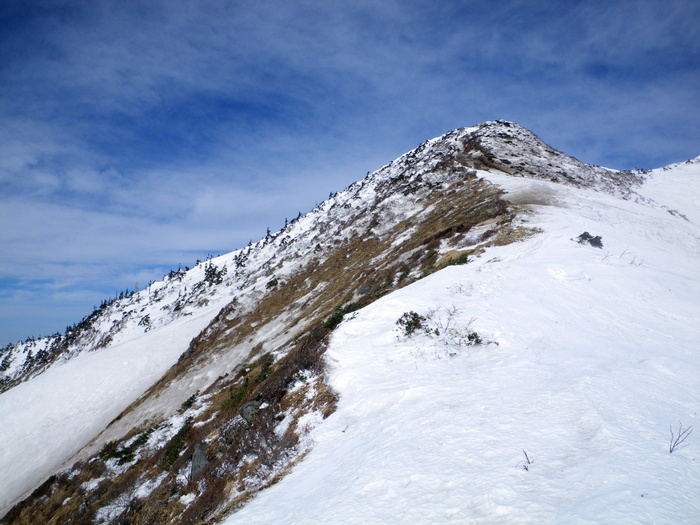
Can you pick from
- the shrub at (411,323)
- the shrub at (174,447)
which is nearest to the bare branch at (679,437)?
the shrub at (411,323)

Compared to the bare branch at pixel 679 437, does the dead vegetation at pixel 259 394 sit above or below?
above

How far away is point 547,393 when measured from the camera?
22.8ft

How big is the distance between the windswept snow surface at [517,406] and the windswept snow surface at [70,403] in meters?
32.4

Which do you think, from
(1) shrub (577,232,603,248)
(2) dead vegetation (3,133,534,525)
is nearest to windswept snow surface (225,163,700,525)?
(2) dead vegetation (3,133,534,525)

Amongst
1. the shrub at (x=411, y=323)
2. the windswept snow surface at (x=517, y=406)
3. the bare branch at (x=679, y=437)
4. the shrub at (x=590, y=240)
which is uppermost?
the shrub at (x=590, y=240)

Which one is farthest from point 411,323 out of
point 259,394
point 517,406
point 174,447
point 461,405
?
point 174,447

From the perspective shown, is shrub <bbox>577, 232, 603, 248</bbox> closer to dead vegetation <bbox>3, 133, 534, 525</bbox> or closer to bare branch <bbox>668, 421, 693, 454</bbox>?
dead vegetation <bbox>3, 133, 534, 525</bbox>

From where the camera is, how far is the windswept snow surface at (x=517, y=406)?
4.41 meters

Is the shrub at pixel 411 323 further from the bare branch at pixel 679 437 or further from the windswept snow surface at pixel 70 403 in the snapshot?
the windswept snow surface at pixel 70 403

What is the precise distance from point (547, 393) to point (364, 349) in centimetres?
534

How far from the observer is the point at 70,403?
35000 millimetres

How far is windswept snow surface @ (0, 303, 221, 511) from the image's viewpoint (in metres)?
28.9

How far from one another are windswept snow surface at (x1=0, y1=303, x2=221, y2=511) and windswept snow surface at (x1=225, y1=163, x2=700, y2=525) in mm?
32382

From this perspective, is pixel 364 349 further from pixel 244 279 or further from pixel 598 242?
pixel 244 279
